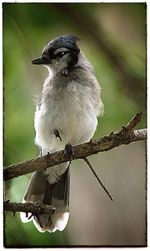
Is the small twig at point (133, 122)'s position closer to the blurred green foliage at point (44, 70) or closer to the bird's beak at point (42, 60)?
the blurred green foliage at point (44, 70)

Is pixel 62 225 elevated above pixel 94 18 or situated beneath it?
situated beneath

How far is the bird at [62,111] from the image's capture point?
6.46 ft

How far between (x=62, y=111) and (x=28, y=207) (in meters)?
0.32

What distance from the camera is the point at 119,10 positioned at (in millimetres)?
2031

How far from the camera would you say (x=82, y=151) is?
6.39ft

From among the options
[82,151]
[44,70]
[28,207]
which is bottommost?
[28,207]

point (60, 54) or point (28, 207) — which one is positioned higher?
point (60, 54)

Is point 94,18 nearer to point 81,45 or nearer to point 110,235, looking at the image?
point 81,45

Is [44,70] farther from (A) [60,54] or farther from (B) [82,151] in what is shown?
(B) [82,151]

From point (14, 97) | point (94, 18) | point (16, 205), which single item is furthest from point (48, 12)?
point (16, 205)

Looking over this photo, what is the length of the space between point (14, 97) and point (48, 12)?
292mm

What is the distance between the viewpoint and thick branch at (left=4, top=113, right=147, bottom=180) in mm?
1915

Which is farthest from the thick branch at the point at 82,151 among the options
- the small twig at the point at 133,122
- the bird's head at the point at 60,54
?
the bird's head at the point at 60,54

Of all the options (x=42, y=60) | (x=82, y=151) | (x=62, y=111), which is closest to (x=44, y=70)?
(x=42, y=60)
